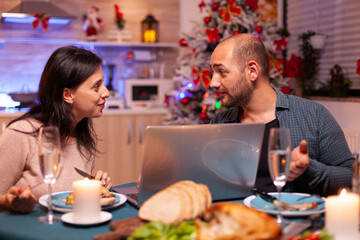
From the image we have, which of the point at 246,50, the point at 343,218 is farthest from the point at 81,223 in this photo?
the point at 246,50

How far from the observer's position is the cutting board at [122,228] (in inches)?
43.6

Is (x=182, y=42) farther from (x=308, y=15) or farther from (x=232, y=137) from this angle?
(x=232, y=137)

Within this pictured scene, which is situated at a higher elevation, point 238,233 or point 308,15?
point 308,15

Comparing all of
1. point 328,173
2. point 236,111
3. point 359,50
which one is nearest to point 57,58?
point 236,111

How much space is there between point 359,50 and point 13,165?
2982 mm

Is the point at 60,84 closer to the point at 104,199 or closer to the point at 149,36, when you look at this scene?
the point at 104,199

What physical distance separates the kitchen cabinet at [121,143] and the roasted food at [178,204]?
10.9 feet

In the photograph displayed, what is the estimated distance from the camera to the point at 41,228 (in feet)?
4.08

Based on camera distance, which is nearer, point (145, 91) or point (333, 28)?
point (333, 28)

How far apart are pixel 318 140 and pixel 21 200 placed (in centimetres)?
125

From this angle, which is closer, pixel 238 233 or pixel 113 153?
pixel 238 233

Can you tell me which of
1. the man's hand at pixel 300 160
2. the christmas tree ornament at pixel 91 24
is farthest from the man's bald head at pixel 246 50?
the christmas tree ornament at pixel 91 24

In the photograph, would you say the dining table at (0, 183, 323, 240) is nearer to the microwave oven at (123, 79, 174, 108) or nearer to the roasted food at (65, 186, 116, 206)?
the roasted food at (65, 186, 116, 206)

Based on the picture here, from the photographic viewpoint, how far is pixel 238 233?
1025 millimetres
